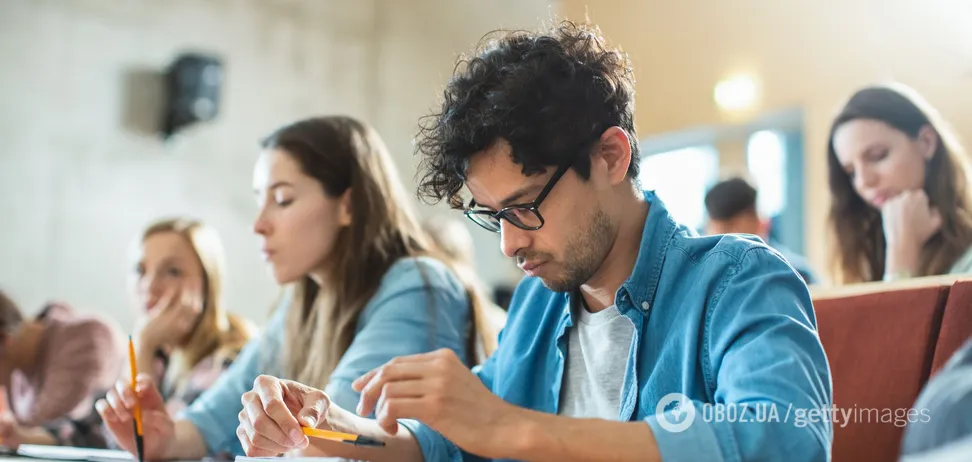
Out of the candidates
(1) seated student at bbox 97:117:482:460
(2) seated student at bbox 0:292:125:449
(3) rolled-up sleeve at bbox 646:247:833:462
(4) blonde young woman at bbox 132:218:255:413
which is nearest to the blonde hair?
(4) blonde young woman at bbox 132:218:255:413

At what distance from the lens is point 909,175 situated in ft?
7.37

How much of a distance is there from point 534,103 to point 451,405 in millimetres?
424

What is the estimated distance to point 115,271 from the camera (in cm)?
437

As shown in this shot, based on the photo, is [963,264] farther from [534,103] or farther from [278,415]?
[278,415]

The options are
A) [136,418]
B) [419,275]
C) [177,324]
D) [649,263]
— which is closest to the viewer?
[649,263]

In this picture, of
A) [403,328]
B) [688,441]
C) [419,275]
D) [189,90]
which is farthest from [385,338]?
[189,90]

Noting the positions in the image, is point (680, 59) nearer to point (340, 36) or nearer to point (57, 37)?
point (340, 36)

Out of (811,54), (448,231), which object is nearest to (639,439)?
(448,231)

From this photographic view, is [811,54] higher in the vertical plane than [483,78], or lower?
higher

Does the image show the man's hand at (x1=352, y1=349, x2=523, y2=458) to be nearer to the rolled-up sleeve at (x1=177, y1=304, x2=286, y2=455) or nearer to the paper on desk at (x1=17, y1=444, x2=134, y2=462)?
the paper on desk at (x1=17, y1=444, x2=134, y2=462)

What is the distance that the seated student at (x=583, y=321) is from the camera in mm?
909

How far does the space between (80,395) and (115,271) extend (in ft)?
5.93

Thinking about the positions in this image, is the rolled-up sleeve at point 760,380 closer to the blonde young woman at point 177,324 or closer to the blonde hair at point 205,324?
the blonde young woman at point 177,324

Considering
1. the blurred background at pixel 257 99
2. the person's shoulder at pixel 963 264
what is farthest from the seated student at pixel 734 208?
the person's shoulder at pixel 963 264
